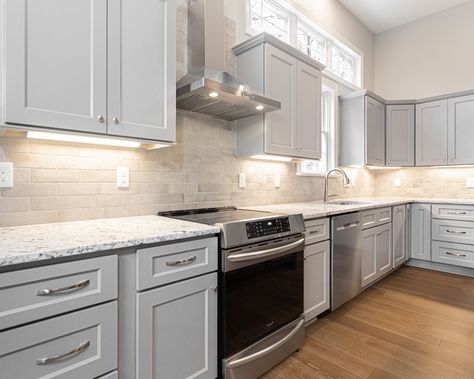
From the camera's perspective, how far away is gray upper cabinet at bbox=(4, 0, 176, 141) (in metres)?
1.23

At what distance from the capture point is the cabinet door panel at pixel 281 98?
240 centimetres

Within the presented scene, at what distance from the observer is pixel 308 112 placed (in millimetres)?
2832

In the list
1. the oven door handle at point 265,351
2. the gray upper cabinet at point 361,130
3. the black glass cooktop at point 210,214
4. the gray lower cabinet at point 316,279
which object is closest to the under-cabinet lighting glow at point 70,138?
the black glass cooktop at point 210,214

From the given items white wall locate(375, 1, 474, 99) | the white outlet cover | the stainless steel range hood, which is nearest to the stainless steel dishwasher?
the white outlet cover

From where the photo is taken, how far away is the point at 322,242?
92.3 inches

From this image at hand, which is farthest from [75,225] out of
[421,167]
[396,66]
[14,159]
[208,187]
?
[396,66]

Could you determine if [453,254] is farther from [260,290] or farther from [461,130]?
[260,290]

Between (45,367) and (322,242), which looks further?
(322,242)

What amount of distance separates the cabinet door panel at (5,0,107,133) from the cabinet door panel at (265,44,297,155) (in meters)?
1.33

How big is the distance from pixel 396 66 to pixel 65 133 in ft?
16.6

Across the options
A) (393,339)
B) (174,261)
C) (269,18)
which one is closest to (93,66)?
(174,261)

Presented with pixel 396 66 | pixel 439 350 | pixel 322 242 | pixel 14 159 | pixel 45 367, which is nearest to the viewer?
pixel 45 367

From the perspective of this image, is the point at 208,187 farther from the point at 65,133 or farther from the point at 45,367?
the point at 45,367

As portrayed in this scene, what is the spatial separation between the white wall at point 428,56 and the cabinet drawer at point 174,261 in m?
4.54
